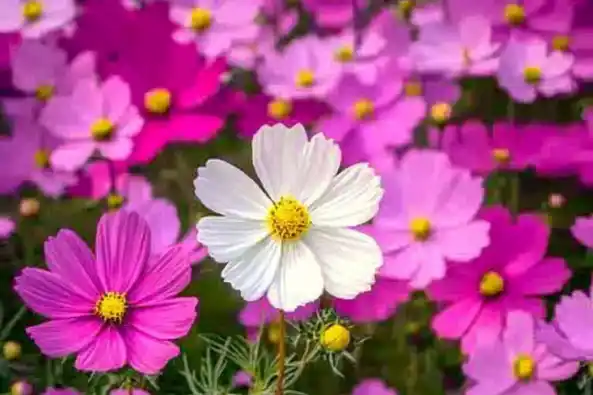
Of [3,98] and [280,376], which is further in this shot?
[3,98]

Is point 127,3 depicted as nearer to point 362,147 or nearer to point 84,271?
point 362,147

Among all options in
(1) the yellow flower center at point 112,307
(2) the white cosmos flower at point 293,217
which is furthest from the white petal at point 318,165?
(1) the yellow flower center at point 112,307

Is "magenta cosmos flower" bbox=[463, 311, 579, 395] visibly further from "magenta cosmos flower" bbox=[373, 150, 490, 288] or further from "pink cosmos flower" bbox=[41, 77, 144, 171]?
"pink cosmos flower" bbox=[41, 77, 144, 171]

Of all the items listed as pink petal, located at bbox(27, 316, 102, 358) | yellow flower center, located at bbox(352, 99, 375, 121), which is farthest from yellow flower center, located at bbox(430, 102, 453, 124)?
pink petal, located at bbox(27, 316, 102, 358)

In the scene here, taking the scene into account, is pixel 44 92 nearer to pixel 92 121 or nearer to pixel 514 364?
pixel 92 121

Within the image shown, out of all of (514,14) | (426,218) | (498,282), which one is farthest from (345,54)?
(498,282)

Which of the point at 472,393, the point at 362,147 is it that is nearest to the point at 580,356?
the point at 472,393
